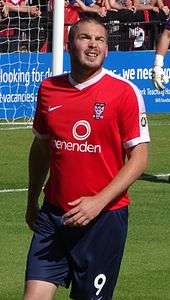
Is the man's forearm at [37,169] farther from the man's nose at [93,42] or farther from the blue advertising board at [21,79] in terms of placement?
the blue advertising board at [21,79]

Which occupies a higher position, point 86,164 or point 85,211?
point 86,164

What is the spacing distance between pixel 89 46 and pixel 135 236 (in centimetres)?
491

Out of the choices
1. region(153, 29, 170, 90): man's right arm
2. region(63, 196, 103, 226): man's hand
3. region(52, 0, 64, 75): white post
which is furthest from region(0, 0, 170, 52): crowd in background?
region(63, 196, 103, 226): man's hand

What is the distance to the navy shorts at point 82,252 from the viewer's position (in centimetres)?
623

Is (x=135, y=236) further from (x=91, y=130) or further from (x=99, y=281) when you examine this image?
(x=91, y=130)

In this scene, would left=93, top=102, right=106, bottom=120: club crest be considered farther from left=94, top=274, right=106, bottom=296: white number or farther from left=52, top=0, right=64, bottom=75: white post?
left=52, top=0, right=64, bottom=75: white post

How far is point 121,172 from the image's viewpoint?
604cm

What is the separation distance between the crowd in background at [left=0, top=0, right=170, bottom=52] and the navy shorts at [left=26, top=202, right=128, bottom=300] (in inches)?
548

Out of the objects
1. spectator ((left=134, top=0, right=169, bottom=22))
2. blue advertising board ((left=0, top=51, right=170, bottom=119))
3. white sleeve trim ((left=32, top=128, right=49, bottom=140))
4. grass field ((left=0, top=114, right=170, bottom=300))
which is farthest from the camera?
spectator ((left=134, top=0, right=169, bottom=22))

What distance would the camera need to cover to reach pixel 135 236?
10.8 metres

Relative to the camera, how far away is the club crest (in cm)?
611

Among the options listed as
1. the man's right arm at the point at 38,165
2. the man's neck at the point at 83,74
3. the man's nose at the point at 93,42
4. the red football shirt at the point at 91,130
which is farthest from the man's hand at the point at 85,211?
the man's nose at the point at 93,42

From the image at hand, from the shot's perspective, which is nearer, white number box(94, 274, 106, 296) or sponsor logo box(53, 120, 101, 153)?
sponsor logo box(53, 120, 101, 153)

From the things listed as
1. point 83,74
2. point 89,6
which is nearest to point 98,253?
point 83,74
